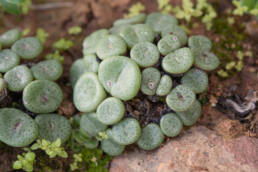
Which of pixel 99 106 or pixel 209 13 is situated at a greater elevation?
pixel 209 13

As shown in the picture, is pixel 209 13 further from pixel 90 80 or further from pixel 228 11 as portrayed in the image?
pixel 90 80

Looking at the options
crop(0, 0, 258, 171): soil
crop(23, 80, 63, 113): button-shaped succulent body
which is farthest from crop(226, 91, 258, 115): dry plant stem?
crop(23, 80, 63, 113): button-shaped succulent body

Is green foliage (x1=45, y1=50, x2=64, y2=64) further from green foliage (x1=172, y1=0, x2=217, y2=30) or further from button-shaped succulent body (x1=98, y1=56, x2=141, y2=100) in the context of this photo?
green foliage (x1=172, y1=0, x2=217, y2=30)

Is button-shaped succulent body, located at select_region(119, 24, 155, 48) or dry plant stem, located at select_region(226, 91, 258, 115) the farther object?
button-shaped succulent body, located at select_region(119, 24, 155, 48)

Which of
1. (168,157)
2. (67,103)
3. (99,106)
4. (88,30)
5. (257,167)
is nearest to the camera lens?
(257,167)

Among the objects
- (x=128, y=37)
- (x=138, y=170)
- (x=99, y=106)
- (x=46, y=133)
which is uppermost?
(x=128, y=37)

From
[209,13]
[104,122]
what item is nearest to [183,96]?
[104,122]

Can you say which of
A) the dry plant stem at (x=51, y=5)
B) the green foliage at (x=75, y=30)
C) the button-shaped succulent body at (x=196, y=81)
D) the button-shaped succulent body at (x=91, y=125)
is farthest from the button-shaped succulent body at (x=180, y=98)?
the dry plant stem at (x=51, y=5)
